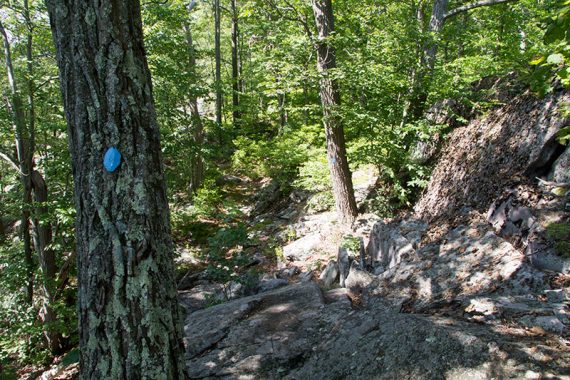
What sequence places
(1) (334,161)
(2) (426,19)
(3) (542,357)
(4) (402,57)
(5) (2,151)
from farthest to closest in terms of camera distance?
1. (2) (426,19)
2. (5) (2,151)
3. (1) (334,161)
4. (4) (402,57)
5. (3) (542,357)

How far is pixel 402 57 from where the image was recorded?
24.2 ft

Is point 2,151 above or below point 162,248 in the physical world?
above

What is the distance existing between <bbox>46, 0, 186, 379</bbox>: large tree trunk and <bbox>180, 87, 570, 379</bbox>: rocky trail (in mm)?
1317

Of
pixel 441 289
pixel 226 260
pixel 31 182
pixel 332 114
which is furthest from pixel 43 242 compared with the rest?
pixel 441 289

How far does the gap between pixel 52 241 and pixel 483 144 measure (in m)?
9.24

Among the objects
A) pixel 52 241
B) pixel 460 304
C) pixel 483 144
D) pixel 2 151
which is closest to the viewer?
pixel 460 304

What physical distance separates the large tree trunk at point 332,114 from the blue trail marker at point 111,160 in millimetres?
5581

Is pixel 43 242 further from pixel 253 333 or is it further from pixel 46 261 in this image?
pixel 253 333

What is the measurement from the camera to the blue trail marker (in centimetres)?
197

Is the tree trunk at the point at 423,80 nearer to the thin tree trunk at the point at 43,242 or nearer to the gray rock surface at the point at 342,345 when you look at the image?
the gray rock surface at the point at 342,345

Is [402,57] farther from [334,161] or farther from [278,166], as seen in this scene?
[278,166]

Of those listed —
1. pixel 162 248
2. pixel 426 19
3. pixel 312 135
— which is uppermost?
pixel 426 19

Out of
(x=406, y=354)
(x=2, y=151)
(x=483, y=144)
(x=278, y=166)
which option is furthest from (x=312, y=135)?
(x=406, y=354)

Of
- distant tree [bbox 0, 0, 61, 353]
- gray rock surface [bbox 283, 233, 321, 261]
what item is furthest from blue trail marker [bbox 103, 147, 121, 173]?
distant tree [bbox 0, 0, 61, 353]
